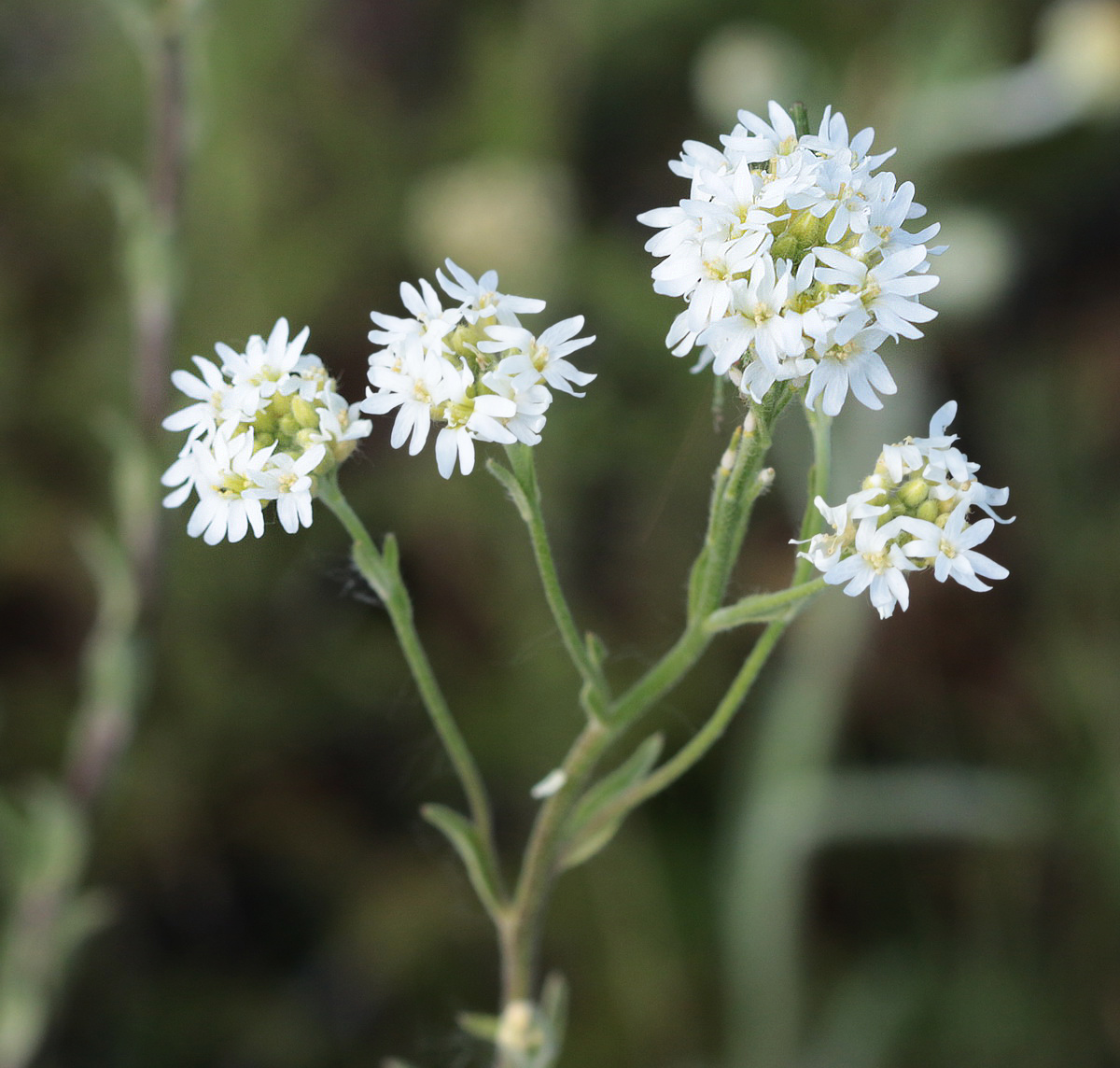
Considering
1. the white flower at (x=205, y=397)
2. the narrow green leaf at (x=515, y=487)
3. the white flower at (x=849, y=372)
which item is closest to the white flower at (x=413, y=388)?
the narrow green leaf at (x=515, y=487)

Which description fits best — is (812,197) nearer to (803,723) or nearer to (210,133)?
(803,723)

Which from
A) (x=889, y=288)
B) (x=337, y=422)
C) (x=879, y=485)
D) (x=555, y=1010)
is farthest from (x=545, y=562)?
(x=555, y=1010)

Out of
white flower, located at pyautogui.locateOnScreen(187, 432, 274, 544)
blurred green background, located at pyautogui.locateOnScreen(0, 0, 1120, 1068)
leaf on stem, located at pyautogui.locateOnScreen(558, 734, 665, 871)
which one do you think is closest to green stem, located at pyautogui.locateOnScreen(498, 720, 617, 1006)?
leaf on stem, located at pyautogui.locateOnScreen(558, 734, 665, 871)

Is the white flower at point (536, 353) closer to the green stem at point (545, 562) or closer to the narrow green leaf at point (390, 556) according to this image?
the green stem at point (545, 562)

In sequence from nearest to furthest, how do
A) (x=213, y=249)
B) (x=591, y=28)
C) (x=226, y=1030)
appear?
(x=226, y=1030) < (x=213, y=249) < (x=591, y=28)

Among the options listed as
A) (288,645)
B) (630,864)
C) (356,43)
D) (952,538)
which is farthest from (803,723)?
(356,43)

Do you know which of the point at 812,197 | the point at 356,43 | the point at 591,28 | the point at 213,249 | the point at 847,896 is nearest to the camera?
the point at 812,197
